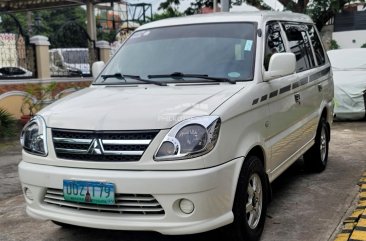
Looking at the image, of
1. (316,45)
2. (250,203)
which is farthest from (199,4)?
(250,203)

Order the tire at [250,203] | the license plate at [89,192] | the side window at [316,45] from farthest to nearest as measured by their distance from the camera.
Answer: the side window at [316,45] < the tire at [250,203] < the license plate at [89,192]

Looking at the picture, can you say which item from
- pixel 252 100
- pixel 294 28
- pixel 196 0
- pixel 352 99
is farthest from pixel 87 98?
pixel 196 0

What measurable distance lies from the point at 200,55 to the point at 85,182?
164cm

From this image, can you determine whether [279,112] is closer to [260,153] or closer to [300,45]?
[260,153]

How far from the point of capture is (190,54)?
436 cm

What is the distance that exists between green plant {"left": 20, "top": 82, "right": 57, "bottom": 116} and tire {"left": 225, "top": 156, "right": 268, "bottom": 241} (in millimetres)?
8111

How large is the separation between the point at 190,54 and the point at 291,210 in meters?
1.82

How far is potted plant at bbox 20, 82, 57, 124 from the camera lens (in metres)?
11.1

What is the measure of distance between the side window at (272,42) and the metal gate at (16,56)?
7.85m

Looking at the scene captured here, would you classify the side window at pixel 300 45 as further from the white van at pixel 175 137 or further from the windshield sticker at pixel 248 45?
the windshield sticker at pixel 248 45

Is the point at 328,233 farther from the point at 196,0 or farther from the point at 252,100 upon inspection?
the point at 196,0

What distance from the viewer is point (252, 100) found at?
12.5ft

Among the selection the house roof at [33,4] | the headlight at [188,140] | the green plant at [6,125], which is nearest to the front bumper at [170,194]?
the headlight at [188,140]

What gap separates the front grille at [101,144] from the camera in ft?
10.6
